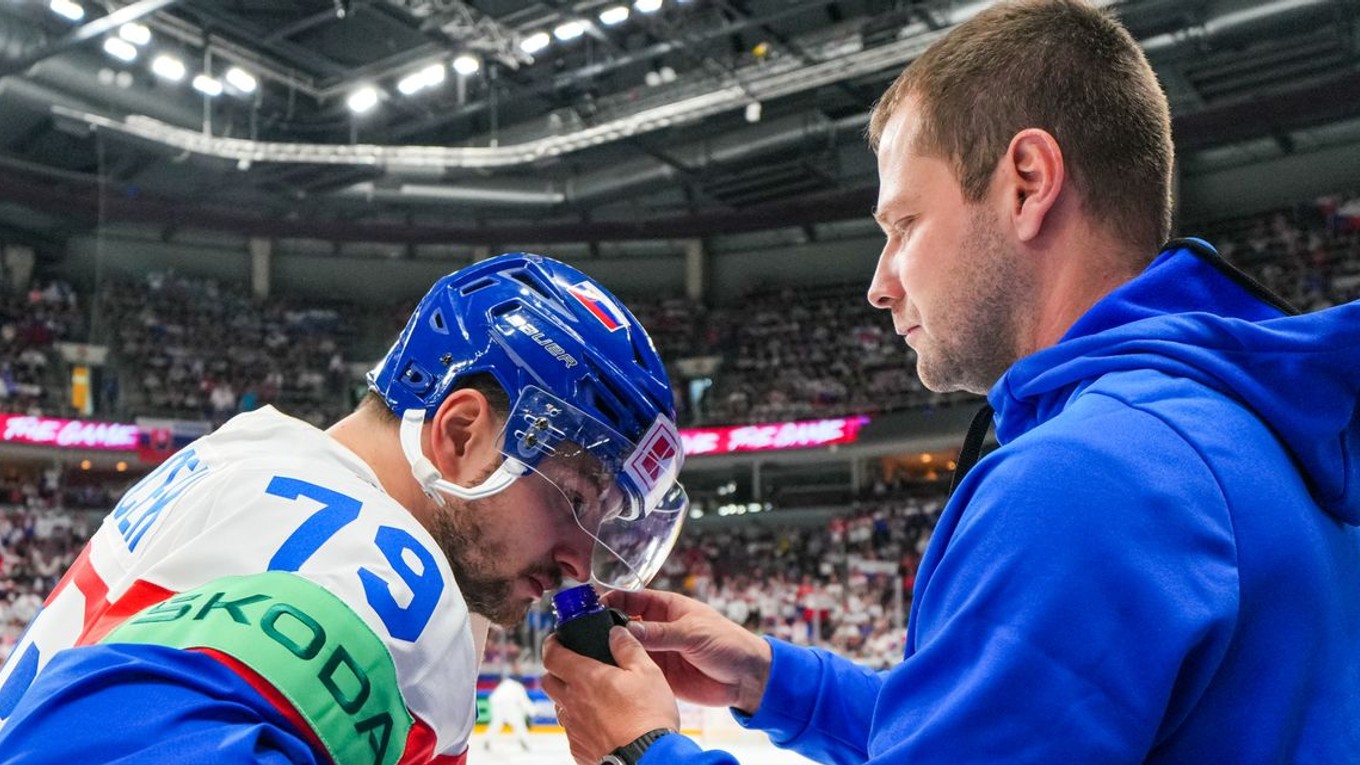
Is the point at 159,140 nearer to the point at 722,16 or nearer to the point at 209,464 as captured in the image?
the point at 722,16

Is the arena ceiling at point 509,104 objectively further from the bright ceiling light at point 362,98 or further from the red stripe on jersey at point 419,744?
the red stripe on jersey at point 419,744

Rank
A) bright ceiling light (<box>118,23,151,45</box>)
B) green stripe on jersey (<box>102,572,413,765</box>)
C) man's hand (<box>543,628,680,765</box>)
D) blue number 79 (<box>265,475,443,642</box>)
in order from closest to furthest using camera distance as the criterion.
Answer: green stripe on jersey (<box>102,572,413,765</box>), blue number 79 (<box>265,475,443,642</box>), man's hand (<box>543,628,680,765</box>), bright ceiling light (<box>118,23,151,45</box>)

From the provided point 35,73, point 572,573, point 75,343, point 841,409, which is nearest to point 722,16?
point 841,409

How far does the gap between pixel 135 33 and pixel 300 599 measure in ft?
60.4

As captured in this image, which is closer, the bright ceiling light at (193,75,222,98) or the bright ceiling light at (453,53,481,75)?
the bright ceiling light at (453,53,481,75)

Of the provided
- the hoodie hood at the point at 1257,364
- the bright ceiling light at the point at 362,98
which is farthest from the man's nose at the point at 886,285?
the bright ceiling light at the point at 362,98

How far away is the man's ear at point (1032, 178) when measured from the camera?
4.60ft

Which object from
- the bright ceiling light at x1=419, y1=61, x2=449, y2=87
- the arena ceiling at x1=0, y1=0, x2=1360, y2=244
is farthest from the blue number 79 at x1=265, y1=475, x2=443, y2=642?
the bright ceiling light at x1=419, y1=61, x2=449, y2=87

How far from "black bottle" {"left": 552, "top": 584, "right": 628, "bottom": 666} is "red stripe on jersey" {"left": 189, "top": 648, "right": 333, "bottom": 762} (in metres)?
0.62

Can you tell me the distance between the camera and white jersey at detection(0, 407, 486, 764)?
1.08m

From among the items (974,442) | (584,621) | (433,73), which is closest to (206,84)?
(433,73)

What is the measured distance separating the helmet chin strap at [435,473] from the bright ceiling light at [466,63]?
54.1ft

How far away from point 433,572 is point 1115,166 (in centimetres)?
95

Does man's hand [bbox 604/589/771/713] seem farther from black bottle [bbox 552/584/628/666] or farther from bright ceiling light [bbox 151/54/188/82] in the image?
bright ceiling light [bbox 151/54/188/82]
